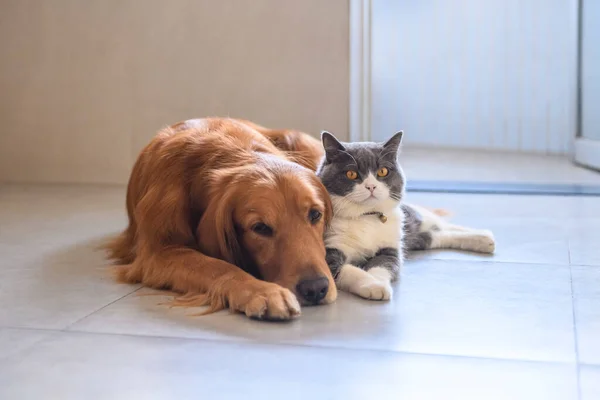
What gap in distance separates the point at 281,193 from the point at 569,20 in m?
4.20

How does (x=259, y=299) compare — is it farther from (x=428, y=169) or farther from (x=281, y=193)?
(x=428, y=169)

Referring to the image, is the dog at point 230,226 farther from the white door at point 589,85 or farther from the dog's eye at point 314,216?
the white door at point 589,85

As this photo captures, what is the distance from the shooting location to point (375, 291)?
1.88 metres

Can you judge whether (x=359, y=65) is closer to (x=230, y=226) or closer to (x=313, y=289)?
(x=230, y=226)

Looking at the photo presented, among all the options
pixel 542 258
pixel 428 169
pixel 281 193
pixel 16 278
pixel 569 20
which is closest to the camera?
pixel 281 193

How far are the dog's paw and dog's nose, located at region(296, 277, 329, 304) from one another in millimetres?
54

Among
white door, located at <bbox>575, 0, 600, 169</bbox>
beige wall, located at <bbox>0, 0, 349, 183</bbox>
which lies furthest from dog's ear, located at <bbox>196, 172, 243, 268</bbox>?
white door, located at <bbox>575, 0, 600, 169</bbox>

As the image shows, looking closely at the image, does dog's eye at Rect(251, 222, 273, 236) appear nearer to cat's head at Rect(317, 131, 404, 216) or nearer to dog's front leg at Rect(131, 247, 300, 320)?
dog's front leg at Rect(131, 247, 300, 320)

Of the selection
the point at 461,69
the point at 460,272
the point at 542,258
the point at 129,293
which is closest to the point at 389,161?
the point at 460,272

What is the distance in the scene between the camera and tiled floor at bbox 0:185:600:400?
4.32 ft

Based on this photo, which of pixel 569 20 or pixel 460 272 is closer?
pixel 460 272

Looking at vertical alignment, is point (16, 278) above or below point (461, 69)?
below

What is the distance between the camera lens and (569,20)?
5.41 metres

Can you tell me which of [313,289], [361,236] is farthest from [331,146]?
[313,289]
